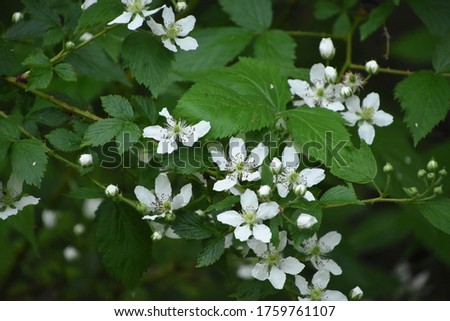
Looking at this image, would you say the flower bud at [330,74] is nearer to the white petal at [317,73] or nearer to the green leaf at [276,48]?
the white petal at [317,73]

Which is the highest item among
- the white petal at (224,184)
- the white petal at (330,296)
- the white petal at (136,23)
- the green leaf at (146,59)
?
the white petal at (136,23)

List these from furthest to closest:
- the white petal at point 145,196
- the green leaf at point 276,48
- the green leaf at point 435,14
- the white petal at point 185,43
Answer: the green leaf at point 276,48 → the green leaf at point 435,14 → the white petal at point 185,43 → the white petal at point 145,196

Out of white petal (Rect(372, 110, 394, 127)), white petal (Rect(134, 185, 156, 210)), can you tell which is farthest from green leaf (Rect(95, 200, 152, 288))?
white petal (Rect(372, 110, 394, 127))

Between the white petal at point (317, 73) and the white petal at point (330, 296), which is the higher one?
the white petal at point (317, 73)

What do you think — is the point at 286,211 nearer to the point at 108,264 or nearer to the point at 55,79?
the point at 108,264

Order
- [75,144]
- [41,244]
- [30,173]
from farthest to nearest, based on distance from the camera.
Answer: [41,244], [75,144], [30,173]

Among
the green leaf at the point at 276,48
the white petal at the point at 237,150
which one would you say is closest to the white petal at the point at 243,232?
the white petal at the point at 237,150

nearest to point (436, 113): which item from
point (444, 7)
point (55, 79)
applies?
point (444, 7)

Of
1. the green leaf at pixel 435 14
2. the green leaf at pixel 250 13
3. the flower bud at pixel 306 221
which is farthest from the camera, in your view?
the green leaf at pixel 250 13
